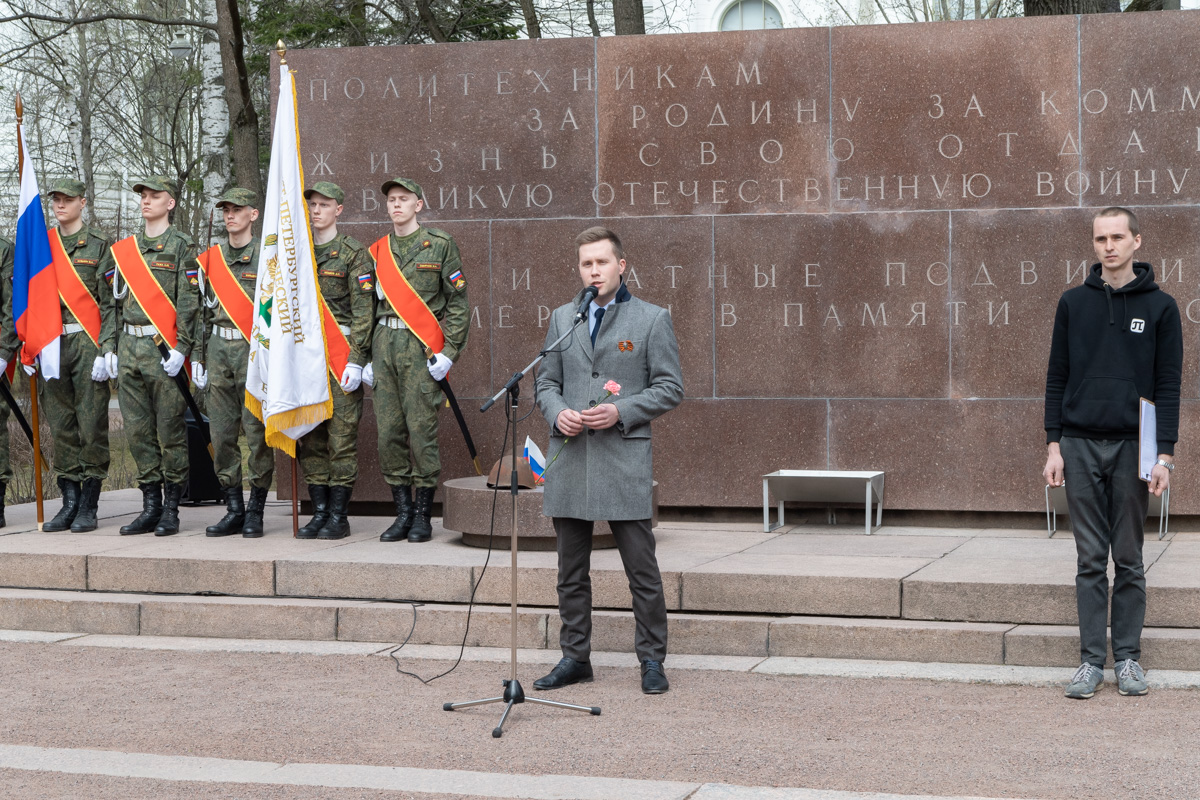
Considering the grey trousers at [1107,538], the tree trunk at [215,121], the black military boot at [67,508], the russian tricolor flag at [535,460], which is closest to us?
the grey trousers at [1107,538]

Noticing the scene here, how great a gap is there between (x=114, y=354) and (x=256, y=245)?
3.76ft

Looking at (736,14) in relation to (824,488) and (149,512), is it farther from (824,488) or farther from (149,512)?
(149,512)

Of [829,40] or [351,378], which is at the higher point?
[829,40]

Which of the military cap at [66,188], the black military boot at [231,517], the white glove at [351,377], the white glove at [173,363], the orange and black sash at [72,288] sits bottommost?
the black military boot at [231,517]

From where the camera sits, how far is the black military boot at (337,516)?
A: 8477mm

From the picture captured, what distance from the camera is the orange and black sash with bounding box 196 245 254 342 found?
862cm

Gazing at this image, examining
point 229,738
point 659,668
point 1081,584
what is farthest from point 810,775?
point 229,738

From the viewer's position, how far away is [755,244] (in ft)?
30.4

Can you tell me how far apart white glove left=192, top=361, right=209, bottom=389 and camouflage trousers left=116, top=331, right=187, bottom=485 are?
0.14m

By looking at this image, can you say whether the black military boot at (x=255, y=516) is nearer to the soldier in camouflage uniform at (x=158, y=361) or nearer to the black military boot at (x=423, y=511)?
the soldier in camouflage uniform at (x=158, y=361)

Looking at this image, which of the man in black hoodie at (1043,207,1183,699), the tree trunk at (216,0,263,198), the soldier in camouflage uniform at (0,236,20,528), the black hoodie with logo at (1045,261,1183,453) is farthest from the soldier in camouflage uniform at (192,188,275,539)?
the tree trunk at (216,0,263,198)

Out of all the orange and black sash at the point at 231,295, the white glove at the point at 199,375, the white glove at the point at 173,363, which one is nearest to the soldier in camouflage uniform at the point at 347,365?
the orange and black sash at the point at 231,295

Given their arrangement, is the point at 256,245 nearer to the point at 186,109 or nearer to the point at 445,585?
the point at 445,585

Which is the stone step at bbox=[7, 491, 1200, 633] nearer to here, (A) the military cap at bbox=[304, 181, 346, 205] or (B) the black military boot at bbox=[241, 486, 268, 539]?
(B) the black military boot at bbox=[241, 486, 268, 539]
